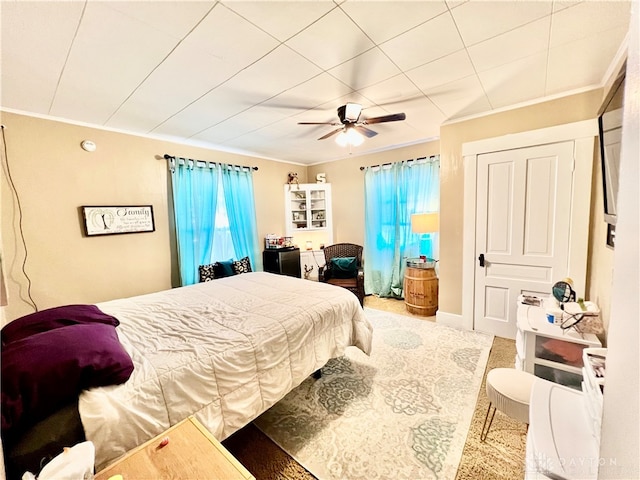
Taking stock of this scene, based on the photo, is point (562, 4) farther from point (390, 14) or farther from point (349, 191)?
point (349, 191)

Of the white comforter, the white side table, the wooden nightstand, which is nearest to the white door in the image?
the white comforter

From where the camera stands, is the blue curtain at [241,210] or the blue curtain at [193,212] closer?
the blue curtain at [193,212]

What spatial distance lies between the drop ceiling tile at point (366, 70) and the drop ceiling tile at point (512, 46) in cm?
54

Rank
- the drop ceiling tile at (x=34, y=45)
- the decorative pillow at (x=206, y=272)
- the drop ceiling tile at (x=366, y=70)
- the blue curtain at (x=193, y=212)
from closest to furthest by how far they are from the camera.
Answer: the drop ceiling tile at (x=34, y=45), the drop ceiling tile at (x=366, y=70), the blue curtain at (x=193, y=212), the decorative pillow at (x=206, y=272)

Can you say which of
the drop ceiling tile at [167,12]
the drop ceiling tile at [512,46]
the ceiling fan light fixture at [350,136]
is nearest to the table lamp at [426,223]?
the ceiling fan light fixture at [350,136]

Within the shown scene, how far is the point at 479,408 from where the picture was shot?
187 centimetres

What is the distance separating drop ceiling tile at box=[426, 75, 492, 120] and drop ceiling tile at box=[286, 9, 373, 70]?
99 centimetres

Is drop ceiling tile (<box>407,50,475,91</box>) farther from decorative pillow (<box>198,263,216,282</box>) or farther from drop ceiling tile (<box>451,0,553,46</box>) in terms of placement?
decorative pillow (<box>198,263,216,282</box>)

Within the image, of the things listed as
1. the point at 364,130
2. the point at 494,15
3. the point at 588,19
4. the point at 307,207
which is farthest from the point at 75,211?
the point at 588,19

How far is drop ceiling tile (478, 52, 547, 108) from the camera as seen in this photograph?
189cm

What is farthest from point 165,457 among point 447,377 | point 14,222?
point 14,222

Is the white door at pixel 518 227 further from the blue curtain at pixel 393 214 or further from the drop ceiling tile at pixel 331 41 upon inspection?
the drop ceiling tile at pixel 331 41

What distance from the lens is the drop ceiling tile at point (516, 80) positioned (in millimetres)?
1894

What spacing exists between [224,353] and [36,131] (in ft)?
9.47
